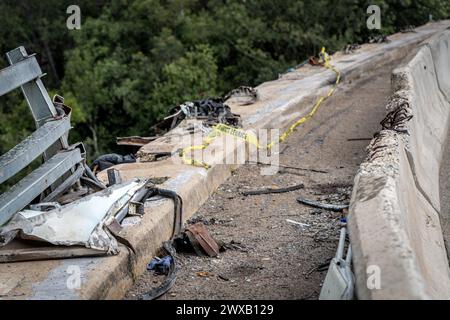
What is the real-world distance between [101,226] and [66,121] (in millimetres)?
1030

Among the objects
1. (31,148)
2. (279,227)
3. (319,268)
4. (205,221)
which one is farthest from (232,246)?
(31,148)

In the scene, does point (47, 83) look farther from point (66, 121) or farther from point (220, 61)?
point (66, 121)

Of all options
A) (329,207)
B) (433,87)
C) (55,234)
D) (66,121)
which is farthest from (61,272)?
(433,87)

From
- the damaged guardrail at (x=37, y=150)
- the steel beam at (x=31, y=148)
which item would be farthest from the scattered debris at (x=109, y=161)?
the steel beam at (x=31, y=148)

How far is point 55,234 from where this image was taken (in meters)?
4.58

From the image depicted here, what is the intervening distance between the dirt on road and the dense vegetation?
14.1 metres

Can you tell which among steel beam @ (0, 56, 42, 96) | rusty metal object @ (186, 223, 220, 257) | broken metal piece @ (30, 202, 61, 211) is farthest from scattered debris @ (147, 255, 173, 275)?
steel beam @ (0, 56, 42, 96)

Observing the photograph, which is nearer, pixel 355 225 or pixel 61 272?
pixel 355 225

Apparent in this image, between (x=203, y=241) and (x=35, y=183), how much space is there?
133 centimetres

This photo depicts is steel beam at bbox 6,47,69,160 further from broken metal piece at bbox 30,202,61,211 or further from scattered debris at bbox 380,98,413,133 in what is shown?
scattered debris at bbox 380,98,413,133

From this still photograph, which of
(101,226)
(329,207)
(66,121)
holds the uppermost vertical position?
(66,121)

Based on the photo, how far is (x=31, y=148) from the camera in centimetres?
479

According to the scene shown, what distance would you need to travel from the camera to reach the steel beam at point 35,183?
454 centimetres

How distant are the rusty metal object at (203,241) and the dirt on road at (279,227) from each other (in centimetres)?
8
